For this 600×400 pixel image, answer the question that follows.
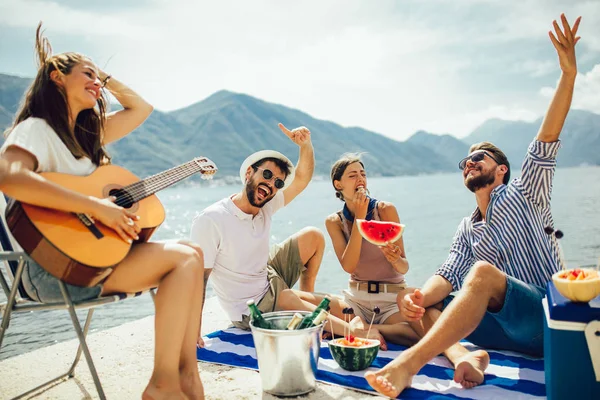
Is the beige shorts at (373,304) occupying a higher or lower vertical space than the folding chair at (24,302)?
lower

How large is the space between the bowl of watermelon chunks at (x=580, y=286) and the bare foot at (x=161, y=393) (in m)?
2.25

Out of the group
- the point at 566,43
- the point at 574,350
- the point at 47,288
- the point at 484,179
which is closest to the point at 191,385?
the point at 47,288

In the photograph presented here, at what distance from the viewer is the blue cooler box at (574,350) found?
250 centimetres

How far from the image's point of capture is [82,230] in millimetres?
2711

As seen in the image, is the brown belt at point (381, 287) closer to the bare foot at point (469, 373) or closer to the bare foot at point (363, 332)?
the bare foot at point (363, 332)

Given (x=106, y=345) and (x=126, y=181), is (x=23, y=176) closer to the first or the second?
(x=126, y=181)

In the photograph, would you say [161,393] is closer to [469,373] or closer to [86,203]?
[86,203]

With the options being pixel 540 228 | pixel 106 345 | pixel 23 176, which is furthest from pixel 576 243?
pixel 23 176

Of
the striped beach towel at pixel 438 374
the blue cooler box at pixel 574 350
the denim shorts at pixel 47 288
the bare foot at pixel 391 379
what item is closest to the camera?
the blue cooler box at pixel 574 350

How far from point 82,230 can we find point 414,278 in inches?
540

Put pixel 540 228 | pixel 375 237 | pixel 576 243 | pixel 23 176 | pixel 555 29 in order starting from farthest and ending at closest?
pixel 576 243, pixel 375 237, pixel 540 228, pixel 555 29, pixel 23 176

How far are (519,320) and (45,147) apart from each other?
11.4 ft

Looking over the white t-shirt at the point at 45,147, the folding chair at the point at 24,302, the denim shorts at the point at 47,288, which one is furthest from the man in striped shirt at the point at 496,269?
the white t-shirt at the point at 45,147

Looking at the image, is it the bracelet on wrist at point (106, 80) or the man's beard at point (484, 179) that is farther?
the man's beard at point (484, 179)
